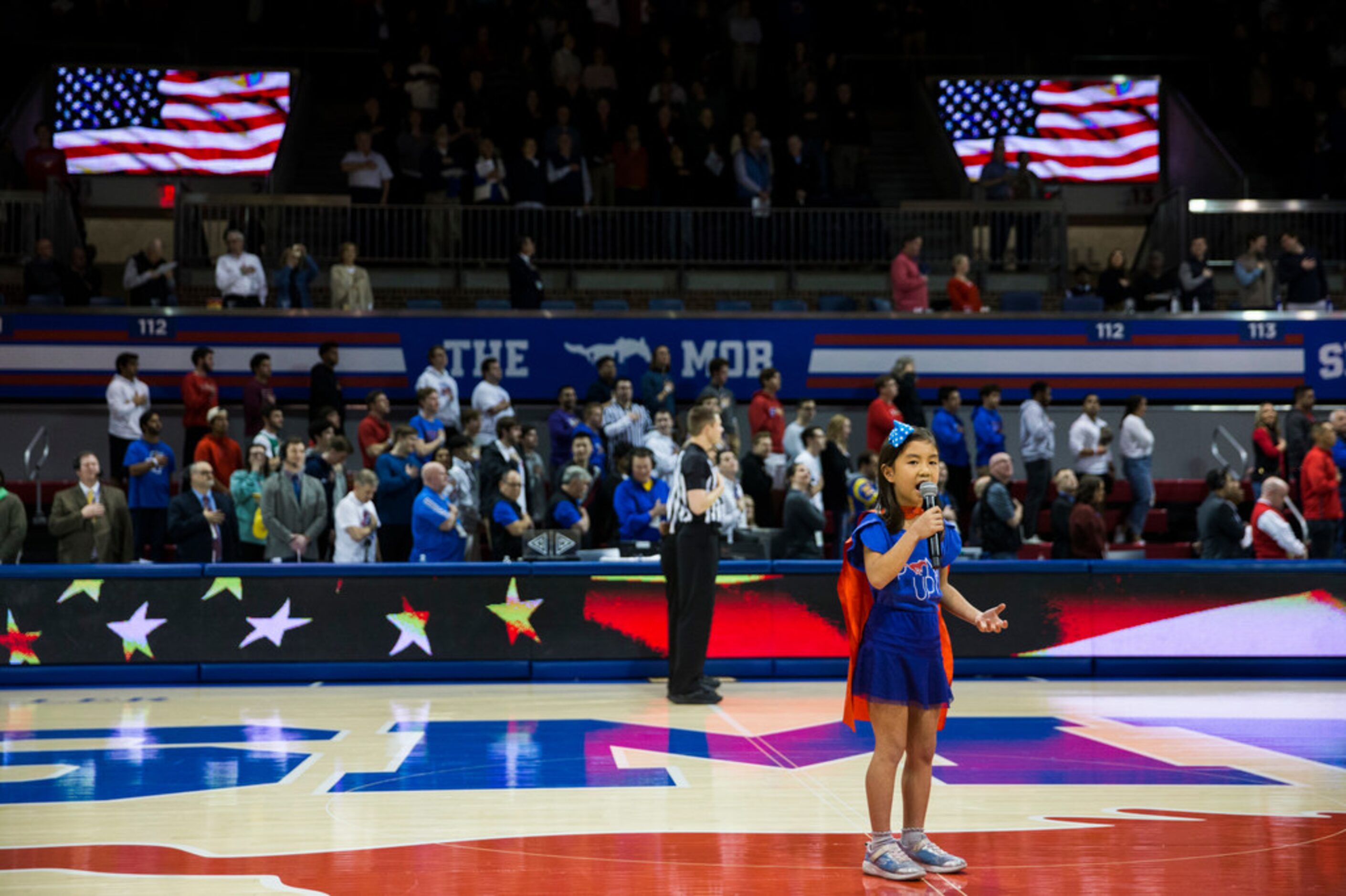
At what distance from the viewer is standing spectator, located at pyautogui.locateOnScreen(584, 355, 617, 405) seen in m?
17.1

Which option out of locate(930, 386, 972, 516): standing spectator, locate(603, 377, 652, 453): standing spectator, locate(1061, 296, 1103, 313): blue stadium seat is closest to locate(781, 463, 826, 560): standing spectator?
locate(603, 377, 652, 453): standing spectator

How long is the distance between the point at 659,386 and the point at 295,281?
16.6 ft

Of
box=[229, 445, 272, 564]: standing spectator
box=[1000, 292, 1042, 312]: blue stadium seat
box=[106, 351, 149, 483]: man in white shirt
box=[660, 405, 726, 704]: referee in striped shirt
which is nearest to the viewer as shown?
box=[660, 405, 726, 704]: referee in striped shirt

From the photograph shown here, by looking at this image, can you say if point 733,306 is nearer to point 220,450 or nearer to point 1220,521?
point 220,450

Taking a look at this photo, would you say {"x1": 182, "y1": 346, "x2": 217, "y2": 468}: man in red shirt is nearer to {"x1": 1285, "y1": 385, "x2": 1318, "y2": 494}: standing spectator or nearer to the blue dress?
the blue dress

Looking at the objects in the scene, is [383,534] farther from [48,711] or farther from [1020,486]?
[1020,486]

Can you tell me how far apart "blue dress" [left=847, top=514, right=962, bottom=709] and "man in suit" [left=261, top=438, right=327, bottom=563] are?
850cm

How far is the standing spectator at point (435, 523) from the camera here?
12.7 m

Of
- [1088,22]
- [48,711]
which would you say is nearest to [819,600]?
[48,711]

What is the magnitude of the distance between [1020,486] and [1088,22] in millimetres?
13181

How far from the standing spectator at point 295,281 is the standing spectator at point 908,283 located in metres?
7.76

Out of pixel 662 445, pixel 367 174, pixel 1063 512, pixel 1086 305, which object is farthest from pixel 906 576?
pixel 367 174

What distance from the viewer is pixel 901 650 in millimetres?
5660

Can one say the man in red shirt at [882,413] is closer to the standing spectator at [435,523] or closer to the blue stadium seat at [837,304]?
the blue stadium seat at [837,304]
